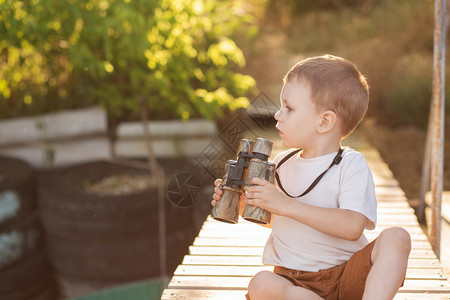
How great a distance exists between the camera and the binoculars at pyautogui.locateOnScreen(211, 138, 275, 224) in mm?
1695

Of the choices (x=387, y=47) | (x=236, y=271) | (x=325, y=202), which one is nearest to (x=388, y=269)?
(x=325, y=202)

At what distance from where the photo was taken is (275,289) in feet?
5.59

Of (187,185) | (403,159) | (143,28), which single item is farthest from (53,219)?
(403,159)

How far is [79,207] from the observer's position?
4.18 meters

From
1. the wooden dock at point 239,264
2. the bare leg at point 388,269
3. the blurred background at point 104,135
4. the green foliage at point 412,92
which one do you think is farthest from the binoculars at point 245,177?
the green foliage at point 412,92

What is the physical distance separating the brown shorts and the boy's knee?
6cm

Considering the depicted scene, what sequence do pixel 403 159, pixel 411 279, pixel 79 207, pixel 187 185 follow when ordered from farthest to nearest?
pixel 403 159
pixel 79 207
pixel 411 279
pixel 187 185

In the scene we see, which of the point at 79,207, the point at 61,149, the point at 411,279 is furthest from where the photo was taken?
the point at 61,149

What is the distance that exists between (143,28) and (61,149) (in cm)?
220

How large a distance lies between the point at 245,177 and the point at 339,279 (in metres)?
0.55

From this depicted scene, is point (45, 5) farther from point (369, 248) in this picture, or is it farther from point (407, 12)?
point (407, 12)

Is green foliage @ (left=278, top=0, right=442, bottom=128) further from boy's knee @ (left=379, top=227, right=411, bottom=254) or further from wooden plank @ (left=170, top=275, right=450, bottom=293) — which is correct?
boy's knee @ (left=379, top=227, right=411, bottom=254)

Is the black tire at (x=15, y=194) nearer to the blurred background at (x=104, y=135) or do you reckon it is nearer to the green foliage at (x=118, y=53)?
the blurred background at (x=104, y=135)

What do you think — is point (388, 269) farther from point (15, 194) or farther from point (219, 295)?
point (15, 194)
